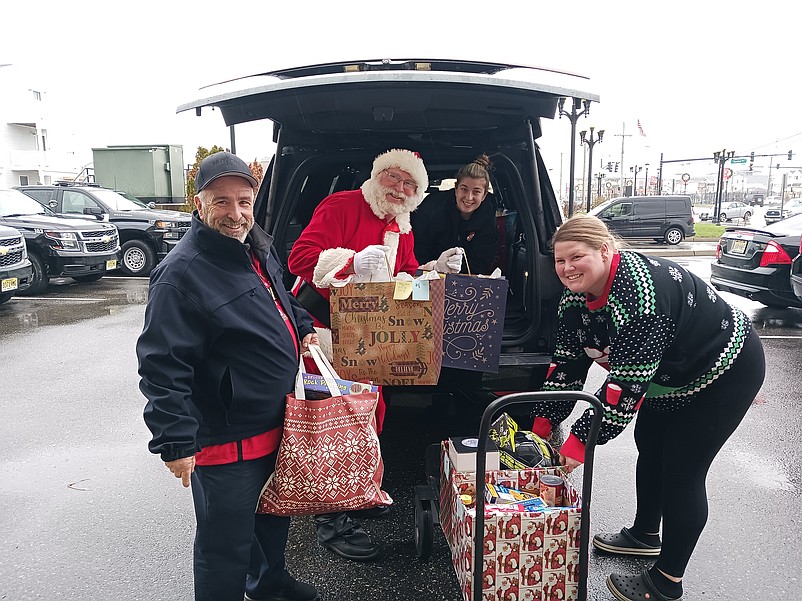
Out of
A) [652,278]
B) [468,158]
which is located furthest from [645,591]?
[468,158]

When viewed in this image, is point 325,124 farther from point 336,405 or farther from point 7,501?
point 7,501

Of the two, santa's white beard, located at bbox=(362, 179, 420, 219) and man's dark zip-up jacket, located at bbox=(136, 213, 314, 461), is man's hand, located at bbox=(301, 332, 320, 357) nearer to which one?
man's dark zip-up jacket, located at bbox=(136, 213, 314, 461)

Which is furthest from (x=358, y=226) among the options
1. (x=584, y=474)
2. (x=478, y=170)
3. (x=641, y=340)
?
(x=584, y=474)

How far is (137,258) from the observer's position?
11602 mm

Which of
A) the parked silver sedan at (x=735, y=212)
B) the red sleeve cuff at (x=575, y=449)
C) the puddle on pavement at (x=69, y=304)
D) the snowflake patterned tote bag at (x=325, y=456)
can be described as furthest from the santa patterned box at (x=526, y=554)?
the parked silver sedan at (x=735, y=212)

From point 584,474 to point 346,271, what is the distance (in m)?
1.38

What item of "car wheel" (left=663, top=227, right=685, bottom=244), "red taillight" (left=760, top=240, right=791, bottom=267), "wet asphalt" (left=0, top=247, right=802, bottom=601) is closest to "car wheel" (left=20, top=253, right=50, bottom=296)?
"wet asphalt" (left=0, top=247, right=802, bottom=601)

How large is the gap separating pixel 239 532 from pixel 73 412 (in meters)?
3.29

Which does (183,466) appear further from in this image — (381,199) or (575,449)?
(381,199)

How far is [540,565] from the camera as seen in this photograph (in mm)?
2012

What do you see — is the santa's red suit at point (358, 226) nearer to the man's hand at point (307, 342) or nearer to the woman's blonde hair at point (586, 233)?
the man's hand at point (307, 342)

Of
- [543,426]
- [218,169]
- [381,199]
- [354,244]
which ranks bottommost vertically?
[543,426]

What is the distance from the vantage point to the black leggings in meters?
2.28

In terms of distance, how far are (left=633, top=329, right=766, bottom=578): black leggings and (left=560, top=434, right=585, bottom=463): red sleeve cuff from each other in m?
0.52
